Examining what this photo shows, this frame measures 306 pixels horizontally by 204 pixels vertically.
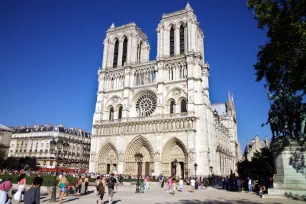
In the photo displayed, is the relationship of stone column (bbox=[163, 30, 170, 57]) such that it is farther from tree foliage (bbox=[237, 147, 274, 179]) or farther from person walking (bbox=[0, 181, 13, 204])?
person walking (bbox=[0, 181, 13, 204])

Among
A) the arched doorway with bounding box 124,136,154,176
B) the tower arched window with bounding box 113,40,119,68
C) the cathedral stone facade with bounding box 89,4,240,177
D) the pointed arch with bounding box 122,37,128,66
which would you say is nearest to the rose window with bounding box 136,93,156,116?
the cathedral stone facade with bounding box 89,4,240,177

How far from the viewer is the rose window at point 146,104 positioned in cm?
3694

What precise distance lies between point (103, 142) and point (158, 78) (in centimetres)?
1318

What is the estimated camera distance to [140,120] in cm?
3556

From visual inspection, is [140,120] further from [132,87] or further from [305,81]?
[305,81]

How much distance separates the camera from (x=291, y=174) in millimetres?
13703

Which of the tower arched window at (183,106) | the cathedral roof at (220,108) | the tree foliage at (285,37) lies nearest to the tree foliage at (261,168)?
the tower arched window at (183,106)

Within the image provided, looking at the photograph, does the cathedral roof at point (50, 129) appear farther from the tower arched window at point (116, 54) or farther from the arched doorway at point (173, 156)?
the arched doorway at point (173, 156)

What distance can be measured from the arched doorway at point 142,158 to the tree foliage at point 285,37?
24.9 meters

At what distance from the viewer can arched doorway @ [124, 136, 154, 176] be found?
34531 mm

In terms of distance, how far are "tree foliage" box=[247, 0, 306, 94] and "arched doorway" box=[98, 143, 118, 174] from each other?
29.3m

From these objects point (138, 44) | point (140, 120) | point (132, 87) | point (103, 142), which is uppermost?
point (138, 44)

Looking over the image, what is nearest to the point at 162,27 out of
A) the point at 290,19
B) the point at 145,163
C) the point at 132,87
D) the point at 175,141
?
the point at 132,87

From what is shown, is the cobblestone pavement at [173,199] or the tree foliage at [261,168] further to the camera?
the tree foliage at [261,168]
